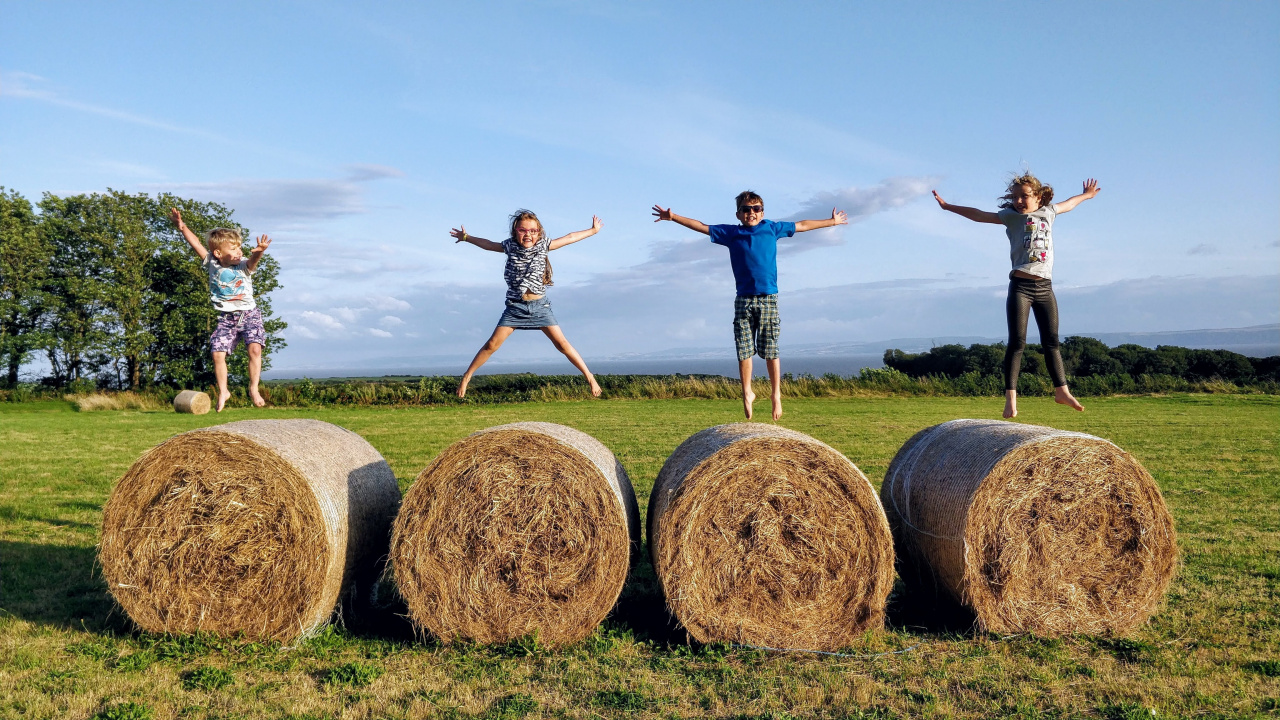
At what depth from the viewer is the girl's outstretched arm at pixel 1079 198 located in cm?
859

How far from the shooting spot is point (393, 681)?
5.14 m

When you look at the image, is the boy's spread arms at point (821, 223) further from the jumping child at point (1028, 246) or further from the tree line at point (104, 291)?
the tree line at point (104, 291)

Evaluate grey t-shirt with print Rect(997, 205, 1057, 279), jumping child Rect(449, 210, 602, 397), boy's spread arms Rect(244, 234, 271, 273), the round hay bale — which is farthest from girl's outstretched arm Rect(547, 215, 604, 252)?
the round hay bale

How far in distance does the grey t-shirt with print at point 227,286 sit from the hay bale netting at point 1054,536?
7.79 meters

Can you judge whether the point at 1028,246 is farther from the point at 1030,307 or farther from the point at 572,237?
the point at 572,237

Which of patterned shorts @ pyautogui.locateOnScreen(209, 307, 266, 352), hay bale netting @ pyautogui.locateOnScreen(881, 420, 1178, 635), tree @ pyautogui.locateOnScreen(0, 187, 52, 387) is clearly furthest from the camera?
tree @ pyautogui.locateOnScreen(0, 187, 52, 387)

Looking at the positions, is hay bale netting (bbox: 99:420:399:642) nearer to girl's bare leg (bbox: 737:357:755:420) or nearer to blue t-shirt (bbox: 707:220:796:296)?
girl's bare leg (bbox: 737:357:755:420)

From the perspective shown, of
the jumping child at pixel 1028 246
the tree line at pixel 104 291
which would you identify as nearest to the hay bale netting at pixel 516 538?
the jumping child at pixel 1028 246

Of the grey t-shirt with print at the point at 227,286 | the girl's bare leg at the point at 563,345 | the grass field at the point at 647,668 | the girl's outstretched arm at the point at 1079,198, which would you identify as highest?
the girl's outstretched arm at the point at 1079,198

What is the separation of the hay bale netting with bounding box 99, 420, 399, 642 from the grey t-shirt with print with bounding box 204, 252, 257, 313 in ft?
11.4

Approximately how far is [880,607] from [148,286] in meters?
40.2

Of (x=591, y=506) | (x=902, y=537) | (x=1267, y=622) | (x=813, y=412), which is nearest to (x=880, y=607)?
(x=902, y=537)

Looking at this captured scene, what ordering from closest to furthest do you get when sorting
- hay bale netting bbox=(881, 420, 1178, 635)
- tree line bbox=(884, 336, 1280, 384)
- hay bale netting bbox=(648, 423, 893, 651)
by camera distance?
hay bale netting bbox=(648, 423, 893, 651) < hay bale netting bbox=(881, 420, 1178, 635) < tree line bbox=(884, 336, 1280, 384)

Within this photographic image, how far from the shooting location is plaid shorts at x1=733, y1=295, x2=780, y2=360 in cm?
863
